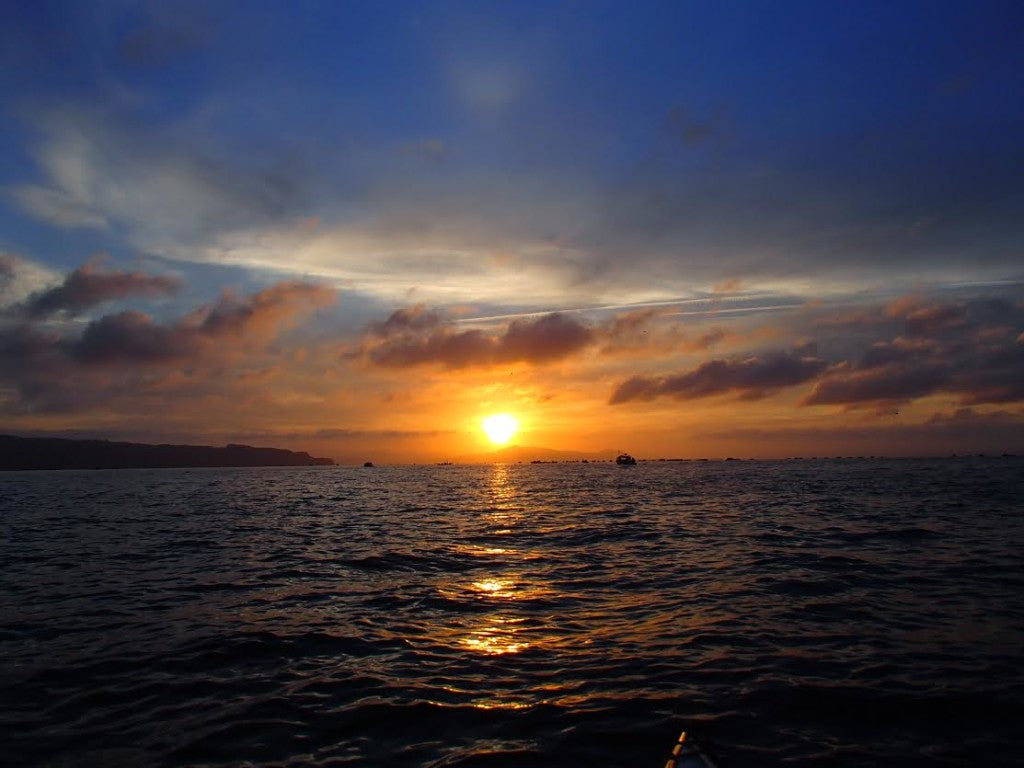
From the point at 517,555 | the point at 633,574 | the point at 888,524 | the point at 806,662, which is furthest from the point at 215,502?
the point at 806,662

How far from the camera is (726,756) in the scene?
10.0 metres

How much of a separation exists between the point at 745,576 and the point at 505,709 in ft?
49.4

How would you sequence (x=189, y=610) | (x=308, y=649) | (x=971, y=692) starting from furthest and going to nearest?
(x=189, y=610) → (x=308, y=649) → (x=971, y=692)

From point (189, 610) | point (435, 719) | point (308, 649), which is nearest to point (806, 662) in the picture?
point (435, 719)

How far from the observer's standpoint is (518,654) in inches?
604

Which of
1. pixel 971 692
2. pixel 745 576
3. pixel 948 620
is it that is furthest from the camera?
pixel 745 576

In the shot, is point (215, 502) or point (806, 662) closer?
point (806, 662)

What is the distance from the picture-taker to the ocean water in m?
10.6

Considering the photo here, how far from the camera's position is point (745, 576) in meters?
24.0

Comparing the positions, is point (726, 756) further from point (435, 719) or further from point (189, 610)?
point (189, 610)

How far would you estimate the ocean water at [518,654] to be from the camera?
34.9 feet

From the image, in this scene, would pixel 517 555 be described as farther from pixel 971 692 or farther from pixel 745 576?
pixel 971 692

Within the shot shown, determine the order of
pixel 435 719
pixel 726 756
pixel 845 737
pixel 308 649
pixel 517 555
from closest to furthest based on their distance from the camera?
pixel 726 756 → pixel 845 737 → pixel 435 719 → pixel 308 649 → pixel 517 555

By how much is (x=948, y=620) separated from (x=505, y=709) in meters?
13.3
